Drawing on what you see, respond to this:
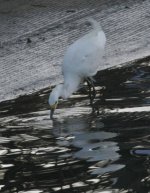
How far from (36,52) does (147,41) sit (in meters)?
1.59

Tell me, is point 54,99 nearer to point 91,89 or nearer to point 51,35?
point 91,89

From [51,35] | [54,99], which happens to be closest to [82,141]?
[54,99]

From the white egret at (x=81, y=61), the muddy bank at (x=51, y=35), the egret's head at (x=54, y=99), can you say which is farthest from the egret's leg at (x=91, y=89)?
the muddy bank at (x=51, y=35)

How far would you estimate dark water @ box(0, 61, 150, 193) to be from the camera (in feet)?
18.2

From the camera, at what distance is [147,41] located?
10227 millimetres

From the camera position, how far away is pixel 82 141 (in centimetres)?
659

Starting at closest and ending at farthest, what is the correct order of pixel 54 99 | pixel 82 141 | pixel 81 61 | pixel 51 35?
1. pixel 82 141
2. pixel 54 99
3. pixel 81 61
4. pixel 51 35

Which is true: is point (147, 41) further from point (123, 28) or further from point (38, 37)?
point (38, 37)

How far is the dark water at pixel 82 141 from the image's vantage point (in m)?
A: 5.55

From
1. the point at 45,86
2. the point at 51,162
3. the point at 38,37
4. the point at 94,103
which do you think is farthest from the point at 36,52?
the point at 51,162

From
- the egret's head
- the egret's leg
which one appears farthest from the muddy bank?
the egret's head

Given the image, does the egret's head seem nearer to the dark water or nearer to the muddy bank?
the dark water

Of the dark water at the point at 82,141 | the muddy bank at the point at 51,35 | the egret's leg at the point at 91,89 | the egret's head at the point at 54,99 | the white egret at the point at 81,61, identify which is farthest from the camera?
the muddy bank at the point at 51,35

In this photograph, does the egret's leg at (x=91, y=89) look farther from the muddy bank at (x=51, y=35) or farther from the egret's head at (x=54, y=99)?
the muddy bank at (x=51, y=35)
